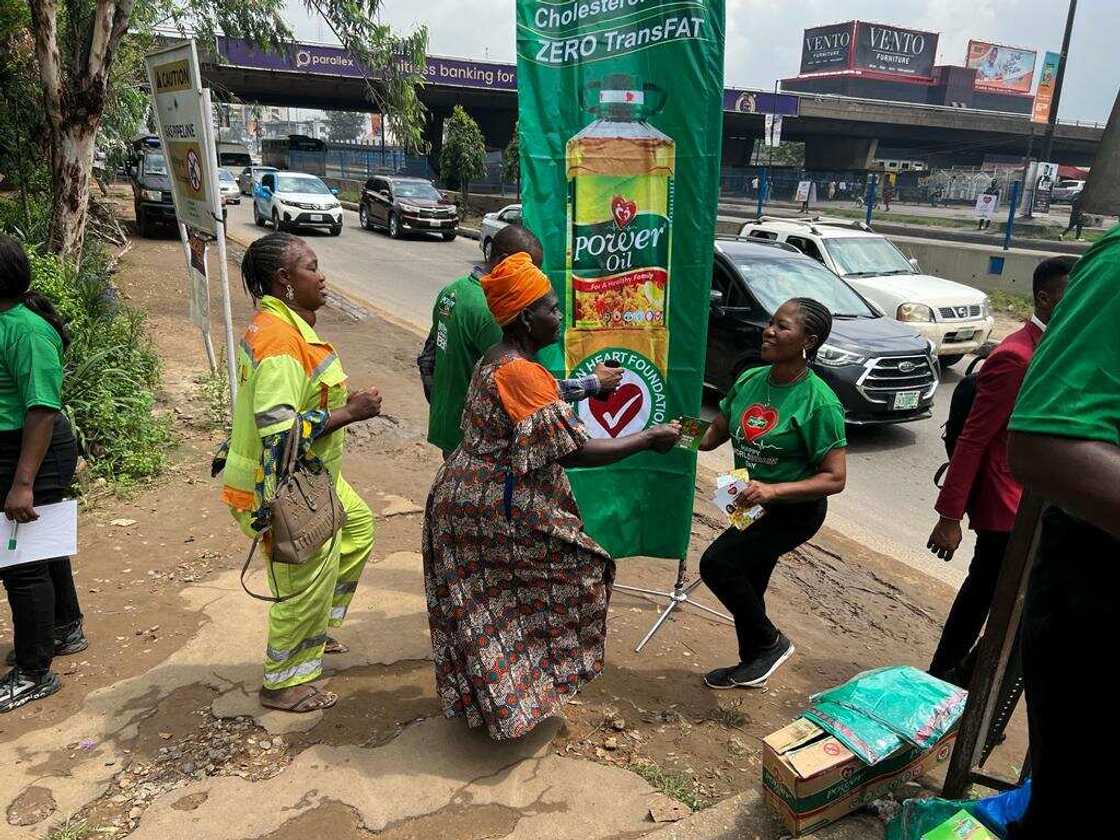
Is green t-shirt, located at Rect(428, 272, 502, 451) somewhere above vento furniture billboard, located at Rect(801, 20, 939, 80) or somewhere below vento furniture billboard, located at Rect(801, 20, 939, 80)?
below

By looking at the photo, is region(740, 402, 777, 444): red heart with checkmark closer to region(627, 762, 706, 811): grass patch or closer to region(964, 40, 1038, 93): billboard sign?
region(627, 762, 706, 811): grass patch

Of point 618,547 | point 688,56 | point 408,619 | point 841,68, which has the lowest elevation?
point 408,619

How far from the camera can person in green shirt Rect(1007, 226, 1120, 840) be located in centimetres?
128

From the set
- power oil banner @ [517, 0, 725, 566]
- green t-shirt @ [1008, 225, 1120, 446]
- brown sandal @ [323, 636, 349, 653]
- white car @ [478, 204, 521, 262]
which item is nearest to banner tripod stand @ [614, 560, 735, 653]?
power oil banner @ [517, 0, 725, 566]

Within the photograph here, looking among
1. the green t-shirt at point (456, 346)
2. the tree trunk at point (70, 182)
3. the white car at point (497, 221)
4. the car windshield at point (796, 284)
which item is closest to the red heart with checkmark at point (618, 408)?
the green t-shirt at point (456, 346)

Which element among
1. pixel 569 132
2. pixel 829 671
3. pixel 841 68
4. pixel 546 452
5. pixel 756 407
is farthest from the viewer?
pixel 841 68

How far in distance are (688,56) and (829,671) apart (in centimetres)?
272

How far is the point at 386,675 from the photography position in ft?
10.9

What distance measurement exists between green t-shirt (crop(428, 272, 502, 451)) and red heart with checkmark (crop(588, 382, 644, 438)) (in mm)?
571

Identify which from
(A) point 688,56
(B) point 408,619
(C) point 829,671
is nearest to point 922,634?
(C) point 829,671

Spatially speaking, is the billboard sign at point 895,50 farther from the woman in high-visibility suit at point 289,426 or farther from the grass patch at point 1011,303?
the woman in high-visibility suit at point 289,426

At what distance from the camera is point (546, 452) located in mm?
2475

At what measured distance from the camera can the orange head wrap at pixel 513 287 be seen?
2.54 meters

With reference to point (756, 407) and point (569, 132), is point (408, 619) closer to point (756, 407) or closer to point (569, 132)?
point (756, 407)
